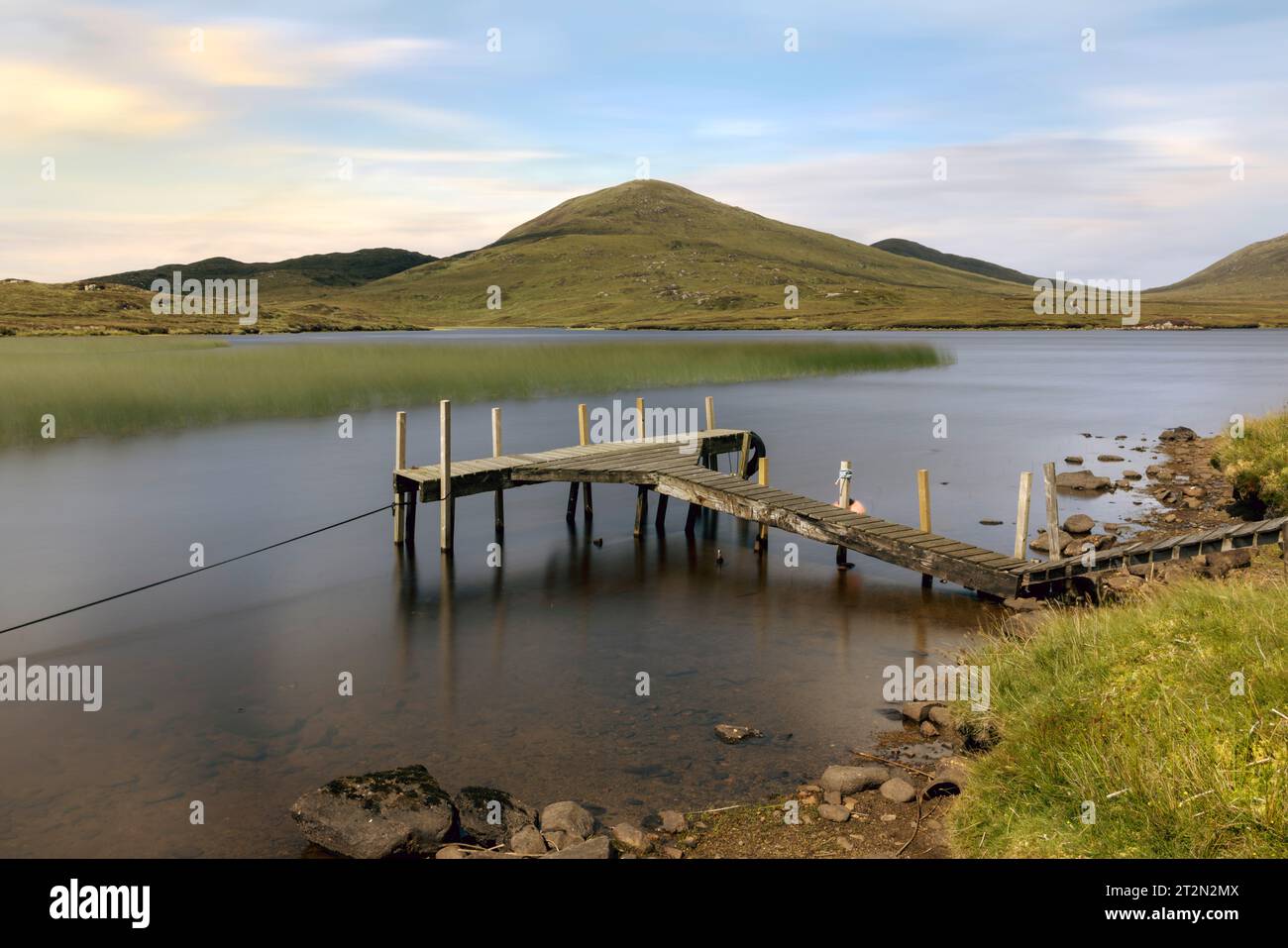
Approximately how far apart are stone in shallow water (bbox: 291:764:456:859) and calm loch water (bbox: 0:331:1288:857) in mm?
599

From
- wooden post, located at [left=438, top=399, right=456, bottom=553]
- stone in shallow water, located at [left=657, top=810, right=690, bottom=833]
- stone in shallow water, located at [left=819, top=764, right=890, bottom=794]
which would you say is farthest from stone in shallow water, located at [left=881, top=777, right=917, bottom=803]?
wooden post, located at [left=438, top=399, right=456, bottom=553]

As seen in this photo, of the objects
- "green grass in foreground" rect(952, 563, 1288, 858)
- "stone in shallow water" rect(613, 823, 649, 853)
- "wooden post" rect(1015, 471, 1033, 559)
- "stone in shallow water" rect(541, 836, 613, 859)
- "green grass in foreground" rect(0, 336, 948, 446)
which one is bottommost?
"stone in shallow water" rect(613, 823, 649, 853)

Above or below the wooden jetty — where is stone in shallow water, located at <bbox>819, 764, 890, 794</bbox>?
below

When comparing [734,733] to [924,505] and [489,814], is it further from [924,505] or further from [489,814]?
[924,505]

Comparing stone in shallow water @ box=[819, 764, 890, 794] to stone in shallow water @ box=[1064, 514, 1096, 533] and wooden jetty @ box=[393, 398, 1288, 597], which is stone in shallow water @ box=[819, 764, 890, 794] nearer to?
wooden jetty @ box=[393, 398, 1288, 597]

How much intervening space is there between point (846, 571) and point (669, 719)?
820 cm

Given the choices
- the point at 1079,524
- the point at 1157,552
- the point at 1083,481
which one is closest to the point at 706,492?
the point at 1157,552

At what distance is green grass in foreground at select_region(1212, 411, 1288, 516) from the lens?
21766 mm

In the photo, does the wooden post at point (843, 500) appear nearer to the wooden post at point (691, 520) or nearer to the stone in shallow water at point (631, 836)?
the wooden post at point (691, 520)

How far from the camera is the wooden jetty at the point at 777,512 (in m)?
15.6

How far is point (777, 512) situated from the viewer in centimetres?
1823

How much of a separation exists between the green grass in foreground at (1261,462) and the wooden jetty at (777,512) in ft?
Answer: 23.5
